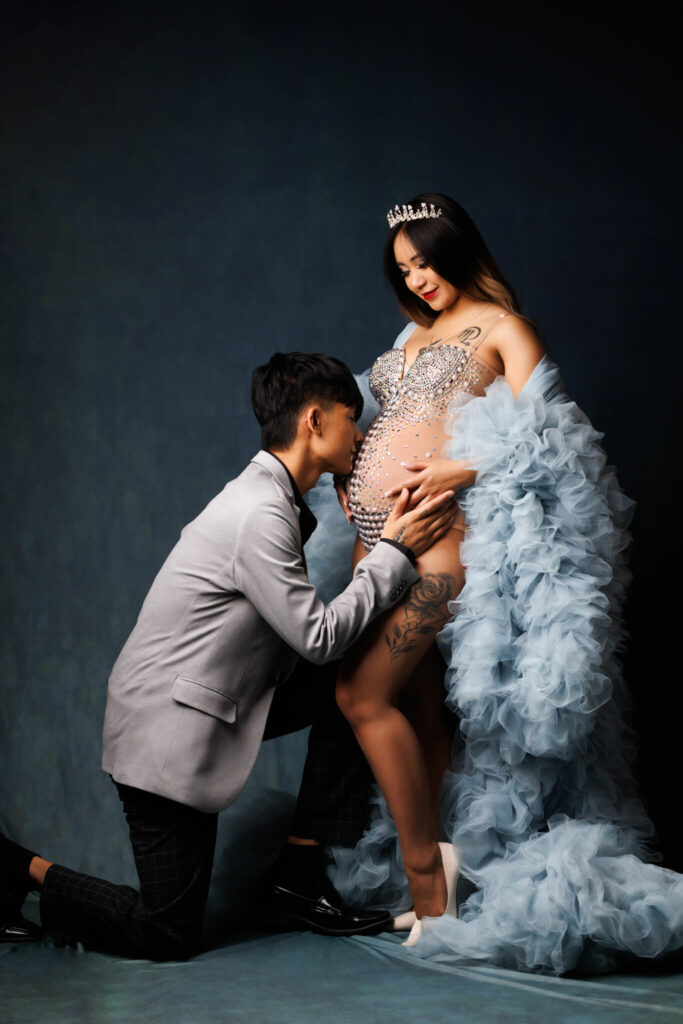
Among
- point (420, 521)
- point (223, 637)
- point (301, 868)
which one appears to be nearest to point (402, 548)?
point (420, 521)

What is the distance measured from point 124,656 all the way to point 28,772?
0.99 metres

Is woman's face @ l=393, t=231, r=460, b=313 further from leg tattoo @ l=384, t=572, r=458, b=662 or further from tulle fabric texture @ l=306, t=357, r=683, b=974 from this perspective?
leg tattoo @ l=384, t=572, r=458, b=662

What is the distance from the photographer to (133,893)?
6.52 ft

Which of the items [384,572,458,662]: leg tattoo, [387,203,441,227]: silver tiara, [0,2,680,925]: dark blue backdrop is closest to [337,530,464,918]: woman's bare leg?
[384,572,458,662]: leg tattoo

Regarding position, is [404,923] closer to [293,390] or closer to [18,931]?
[18,931]

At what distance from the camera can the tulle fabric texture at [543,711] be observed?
1797 mm

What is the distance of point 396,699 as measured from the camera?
2047 millimetres

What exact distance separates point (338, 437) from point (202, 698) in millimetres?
608

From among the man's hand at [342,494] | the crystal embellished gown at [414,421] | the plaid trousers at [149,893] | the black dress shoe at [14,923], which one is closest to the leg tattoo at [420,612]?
the crystal embellished gown at [414,421]

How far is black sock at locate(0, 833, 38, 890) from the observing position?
79.7 inches

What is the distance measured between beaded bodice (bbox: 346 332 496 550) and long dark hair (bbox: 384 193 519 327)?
0.58 ft

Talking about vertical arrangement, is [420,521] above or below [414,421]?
below

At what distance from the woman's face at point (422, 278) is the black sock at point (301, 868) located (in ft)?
4.07

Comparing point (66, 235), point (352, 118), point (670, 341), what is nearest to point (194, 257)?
point (66, 235)
